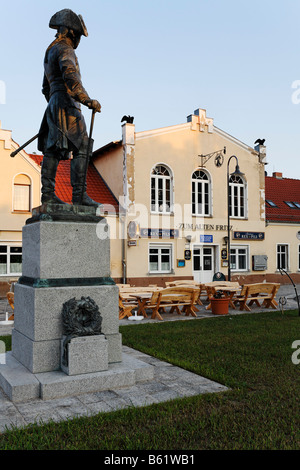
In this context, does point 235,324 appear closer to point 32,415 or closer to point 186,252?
point 32,415

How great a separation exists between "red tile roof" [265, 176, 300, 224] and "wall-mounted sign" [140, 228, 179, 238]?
691 centimetres

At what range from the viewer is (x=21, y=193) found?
59.6ft

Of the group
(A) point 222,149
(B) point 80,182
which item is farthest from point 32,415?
(A) point 222,149

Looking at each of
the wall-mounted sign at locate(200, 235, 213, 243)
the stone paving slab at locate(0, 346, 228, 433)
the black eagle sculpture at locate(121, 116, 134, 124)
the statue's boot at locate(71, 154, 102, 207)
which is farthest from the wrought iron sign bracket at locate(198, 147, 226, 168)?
the stone paving slab at locate(0, 346, 228, 433)

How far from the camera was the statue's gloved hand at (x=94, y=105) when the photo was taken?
5.20 meters

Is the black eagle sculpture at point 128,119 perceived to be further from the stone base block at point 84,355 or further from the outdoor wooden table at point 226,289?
the stone base block at point 84,355

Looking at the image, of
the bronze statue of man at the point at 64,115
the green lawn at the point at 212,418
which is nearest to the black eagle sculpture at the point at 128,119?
the bronze statue of man at the point at 64,115

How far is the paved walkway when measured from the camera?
3928 mm

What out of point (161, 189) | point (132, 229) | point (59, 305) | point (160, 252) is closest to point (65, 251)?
point (59, 305)

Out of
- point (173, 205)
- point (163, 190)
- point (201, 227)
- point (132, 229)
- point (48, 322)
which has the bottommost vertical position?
point (48, 322)

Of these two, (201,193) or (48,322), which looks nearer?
(48,322)

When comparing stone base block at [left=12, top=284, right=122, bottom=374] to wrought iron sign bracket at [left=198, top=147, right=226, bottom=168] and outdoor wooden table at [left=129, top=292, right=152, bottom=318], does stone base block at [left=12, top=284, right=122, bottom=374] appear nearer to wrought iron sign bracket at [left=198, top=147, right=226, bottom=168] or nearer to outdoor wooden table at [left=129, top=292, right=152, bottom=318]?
outdoor wooden table at [left=129, top=292, right=152, bottom=318]

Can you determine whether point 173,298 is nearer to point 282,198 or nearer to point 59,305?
point 59,305

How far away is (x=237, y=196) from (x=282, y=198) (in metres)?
5.85
